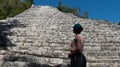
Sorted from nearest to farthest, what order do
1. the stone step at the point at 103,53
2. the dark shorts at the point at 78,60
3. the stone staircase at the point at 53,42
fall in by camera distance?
the dark shorts at the point at 78,60 < the stone staircase at the point at 53,42 < the stone step at the point at 103,53

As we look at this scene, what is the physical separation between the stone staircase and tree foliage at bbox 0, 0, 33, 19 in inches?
461

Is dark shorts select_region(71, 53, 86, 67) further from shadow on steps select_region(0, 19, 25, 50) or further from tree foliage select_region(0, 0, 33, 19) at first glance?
tree foliage select_region(0, 0, 33, 19)

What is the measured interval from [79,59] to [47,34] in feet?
18.4

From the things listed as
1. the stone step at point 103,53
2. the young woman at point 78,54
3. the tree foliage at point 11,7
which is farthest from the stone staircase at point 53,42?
the tree foliage at point 11,7

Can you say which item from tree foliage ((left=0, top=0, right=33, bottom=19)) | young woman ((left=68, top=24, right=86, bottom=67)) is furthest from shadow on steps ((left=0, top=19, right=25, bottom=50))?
tree foliage ((left=0, top=0, right=33, bottom=19))

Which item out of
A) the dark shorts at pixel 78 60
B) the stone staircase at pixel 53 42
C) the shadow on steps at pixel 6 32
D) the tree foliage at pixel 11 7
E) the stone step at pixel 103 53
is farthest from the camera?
the tree foliage at pixel 11 7

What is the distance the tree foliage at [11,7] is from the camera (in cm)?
2724

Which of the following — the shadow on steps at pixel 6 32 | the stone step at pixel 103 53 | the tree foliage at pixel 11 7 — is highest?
the tree foliage at pixel 11 7

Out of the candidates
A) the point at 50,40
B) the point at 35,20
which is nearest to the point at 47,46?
the point at 50,40

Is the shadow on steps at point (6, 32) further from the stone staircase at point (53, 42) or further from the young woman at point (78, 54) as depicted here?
the young woman at point (78, 54)

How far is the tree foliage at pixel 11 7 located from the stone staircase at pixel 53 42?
11.7 m

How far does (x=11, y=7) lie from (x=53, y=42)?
19.2 metres

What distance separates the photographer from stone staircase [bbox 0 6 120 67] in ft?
26.2

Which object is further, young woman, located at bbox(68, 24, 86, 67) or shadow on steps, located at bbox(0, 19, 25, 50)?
shadow on steps, located at bbox(0, 19, 25, 50)
